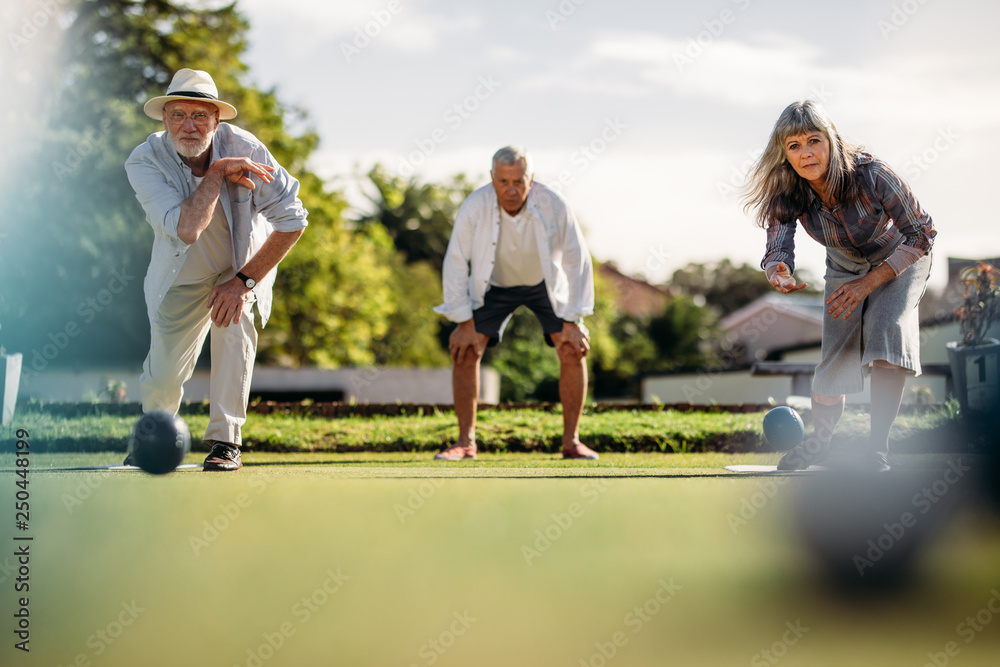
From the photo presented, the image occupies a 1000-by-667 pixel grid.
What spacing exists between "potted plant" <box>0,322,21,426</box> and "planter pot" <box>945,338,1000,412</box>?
4170 millimetres

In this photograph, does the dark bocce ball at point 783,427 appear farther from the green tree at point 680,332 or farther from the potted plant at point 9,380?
the green tree at point 680,332

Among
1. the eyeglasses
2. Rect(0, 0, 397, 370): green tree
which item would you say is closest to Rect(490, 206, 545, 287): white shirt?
the eyeglasses

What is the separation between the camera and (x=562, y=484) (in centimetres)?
231

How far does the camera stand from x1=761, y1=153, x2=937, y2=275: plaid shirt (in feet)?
10.4

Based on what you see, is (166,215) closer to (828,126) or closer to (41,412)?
(828,126)

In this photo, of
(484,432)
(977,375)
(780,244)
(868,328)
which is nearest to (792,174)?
(780,244)

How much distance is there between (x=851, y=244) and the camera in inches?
133

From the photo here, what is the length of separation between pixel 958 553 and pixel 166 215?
109 inches

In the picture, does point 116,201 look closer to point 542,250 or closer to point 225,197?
point 542,250

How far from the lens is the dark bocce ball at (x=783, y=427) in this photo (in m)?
3.46

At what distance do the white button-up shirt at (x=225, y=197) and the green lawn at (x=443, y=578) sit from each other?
1155mm

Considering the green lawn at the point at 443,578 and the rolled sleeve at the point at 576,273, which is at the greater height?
the rolled sleeve at the point at 576,273

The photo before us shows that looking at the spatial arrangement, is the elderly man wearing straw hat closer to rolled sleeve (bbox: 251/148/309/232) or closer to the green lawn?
rolled sleeve (bbox: 251/148/309/232)

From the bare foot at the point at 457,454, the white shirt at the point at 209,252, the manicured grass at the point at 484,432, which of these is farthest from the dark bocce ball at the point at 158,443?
the manicured grass at the point at 484,432
